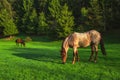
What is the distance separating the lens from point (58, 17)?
74062 millimetres

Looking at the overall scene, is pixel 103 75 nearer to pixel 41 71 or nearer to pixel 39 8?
pixel 41 71

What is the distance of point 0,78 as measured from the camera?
→ 45.4ft

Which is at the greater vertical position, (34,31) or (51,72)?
(51,72)

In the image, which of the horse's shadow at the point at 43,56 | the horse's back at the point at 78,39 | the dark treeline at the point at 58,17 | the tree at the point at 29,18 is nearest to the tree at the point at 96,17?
the dark treeline at the point at 58,17

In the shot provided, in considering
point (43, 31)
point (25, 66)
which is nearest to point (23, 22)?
point (43, 31)

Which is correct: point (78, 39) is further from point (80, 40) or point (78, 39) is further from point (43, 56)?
point (43, 56)

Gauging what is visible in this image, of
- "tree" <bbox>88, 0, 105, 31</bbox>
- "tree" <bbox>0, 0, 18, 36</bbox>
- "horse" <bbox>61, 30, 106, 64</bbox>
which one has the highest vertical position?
"horse" <bbox>61, 30, 106, 64</bbox>

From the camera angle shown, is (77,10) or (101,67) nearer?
(101,67)

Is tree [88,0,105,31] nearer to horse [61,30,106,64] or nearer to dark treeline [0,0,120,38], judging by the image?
dark treeline [0,0,120,38]

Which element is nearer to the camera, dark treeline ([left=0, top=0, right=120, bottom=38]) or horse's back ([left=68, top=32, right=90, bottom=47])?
horse's back ([left=68, top=32, right=90, bottom=47])

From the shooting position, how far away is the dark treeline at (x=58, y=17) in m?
66.8

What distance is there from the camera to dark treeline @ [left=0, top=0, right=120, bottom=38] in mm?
66750

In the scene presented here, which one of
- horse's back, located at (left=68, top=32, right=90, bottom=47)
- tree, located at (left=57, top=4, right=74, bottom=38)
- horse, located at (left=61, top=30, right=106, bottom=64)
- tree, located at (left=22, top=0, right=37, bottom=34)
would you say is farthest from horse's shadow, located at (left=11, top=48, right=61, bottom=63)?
tree, located at (left=22, top=0, right=37, bottom=34)

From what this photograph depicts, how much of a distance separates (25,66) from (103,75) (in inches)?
243
